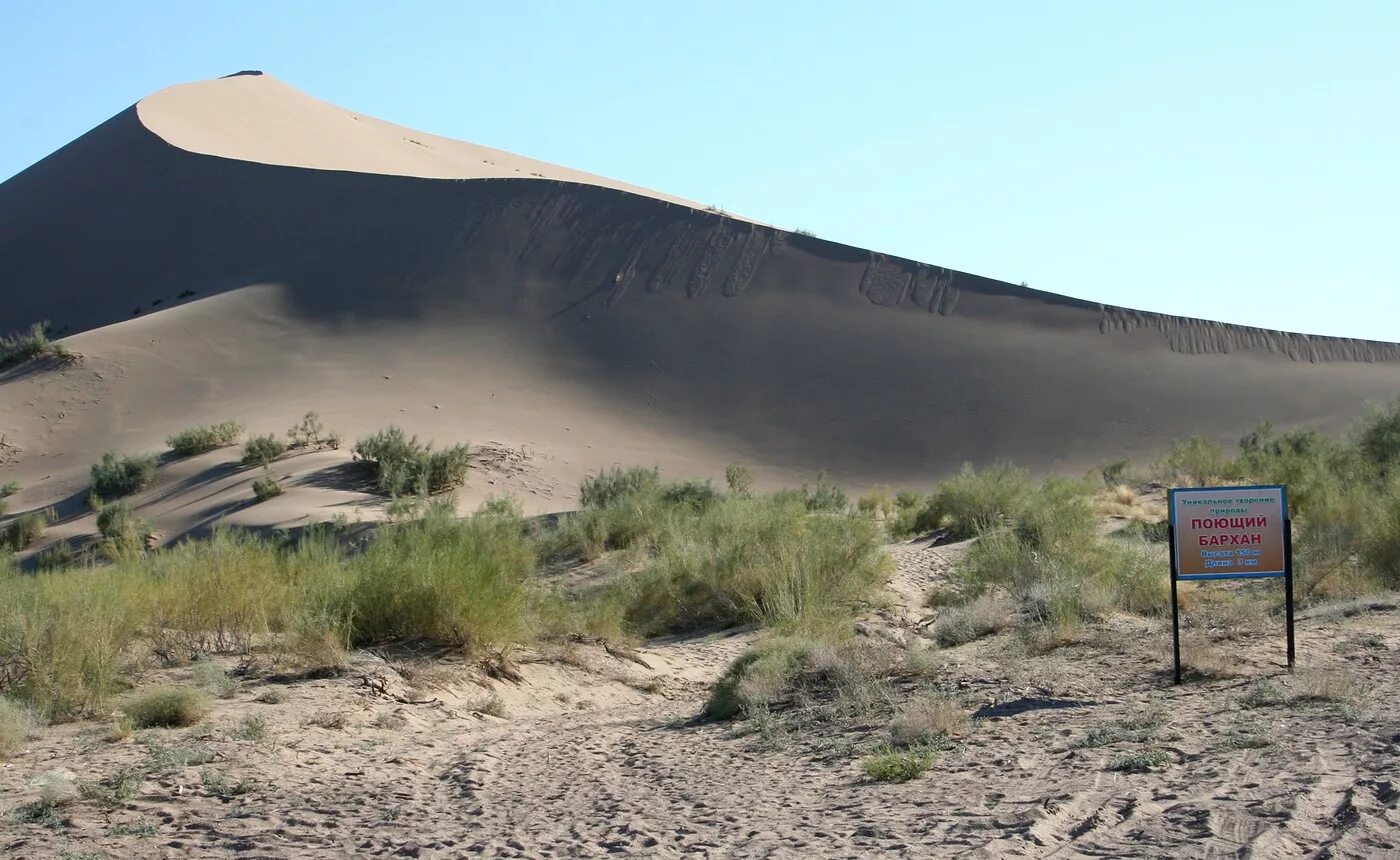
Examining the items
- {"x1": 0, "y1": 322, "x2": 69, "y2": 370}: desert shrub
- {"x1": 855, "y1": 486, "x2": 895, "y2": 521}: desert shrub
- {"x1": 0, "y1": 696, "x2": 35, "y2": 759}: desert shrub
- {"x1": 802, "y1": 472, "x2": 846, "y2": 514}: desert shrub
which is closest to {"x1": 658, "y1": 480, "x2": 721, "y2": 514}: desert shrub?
{"x1": 802, "y1": 472, "x2": 846, "y2": 514}: desert shrub

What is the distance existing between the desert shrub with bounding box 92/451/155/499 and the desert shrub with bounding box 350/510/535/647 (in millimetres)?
23124

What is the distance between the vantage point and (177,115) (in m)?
78.2

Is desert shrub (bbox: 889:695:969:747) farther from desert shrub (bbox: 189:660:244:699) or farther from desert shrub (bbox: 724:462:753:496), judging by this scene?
desert shrub (bbox: 724:462:753:496)

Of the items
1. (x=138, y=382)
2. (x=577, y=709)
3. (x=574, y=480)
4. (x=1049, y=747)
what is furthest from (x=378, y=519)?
(x=138, y=382)

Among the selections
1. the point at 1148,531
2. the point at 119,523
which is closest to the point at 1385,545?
the point at 1148,531

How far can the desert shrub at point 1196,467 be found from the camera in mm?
28781

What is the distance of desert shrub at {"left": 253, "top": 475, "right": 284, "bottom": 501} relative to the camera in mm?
30125

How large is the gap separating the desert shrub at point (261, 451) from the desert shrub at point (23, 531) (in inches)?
202

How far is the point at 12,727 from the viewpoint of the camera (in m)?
9.02

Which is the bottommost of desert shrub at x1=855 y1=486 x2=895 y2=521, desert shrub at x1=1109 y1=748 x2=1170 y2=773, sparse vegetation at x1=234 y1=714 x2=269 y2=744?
desert shrub at x1=855 y1=486 x2=895 y2=521

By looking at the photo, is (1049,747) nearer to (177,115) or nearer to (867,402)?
(867,402)

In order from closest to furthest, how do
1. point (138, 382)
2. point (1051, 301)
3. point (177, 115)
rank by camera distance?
point (138, 382) < point (1051, 301) < point (177, 115)

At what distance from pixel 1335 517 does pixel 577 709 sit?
10773mm

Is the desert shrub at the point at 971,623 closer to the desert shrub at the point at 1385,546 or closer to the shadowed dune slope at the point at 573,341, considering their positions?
the desert shrub at the point at 1385,546
